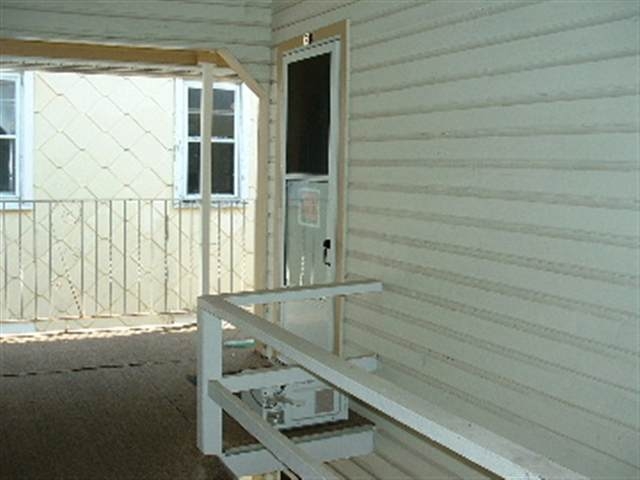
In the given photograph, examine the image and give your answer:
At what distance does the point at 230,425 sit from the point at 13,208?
497 cm

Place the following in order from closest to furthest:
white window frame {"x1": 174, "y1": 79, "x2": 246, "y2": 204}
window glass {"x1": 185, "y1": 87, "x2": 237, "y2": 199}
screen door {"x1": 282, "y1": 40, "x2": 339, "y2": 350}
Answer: screen door {"x1": 282, "y1": 40, "x2": 339, "y2": 350}, white window frame {"x1": 174, "y1": 79, "x2": 246, "y2": 204}, window glass {"x1": 185, "y1": 87, "x2": 237, "y2": 199}

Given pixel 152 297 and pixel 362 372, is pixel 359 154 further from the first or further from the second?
pixel 152 297

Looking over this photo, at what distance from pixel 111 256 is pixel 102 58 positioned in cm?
281

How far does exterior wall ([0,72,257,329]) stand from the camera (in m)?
9.01

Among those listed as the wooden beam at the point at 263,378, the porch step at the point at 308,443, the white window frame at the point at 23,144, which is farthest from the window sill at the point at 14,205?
the wooden beam at the point at 263,378

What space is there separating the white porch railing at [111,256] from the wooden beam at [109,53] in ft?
6.74

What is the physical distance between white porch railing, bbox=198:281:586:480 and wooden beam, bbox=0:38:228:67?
3.23m

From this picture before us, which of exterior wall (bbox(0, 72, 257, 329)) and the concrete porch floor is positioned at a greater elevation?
exterior wall (bbox(0, 72, 257, 329))

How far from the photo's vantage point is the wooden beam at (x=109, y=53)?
274 inches

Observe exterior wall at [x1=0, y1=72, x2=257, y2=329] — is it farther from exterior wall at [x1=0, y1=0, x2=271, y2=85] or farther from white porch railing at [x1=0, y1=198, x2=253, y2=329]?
exterior wall at [x1=0, y1=0, x2=271, y2=85]

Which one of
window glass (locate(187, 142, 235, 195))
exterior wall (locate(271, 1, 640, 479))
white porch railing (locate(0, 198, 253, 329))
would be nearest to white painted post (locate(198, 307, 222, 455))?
exterior wall (locate(271, 1, 640, 479))

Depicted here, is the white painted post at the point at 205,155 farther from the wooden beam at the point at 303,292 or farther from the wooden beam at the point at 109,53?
the wooden beam at the point at 303,292

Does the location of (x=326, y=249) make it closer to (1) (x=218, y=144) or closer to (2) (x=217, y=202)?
(2) (x=217, y=202)

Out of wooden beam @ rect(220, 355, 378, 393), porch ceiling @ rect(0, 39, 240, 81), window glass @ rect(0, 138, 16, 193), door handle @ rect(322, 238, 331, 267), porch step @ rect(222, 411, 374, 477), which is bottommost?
porch step @ rect(222, 411, 374, 477)
